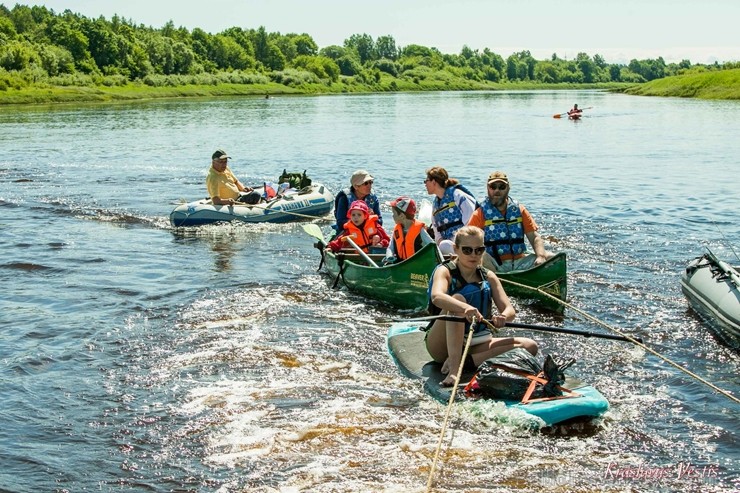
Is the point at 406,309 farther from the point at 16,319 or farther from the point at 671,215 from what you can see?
the point at 671,215

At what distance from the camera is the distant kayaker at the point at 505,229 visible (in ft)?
35.4

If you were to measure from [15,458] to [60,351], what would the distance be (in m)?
2.82

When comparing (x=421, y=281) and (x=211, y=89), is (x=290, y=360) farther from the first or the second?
(x=211, y=89)

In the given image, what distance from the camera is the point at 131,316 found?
1137 cm

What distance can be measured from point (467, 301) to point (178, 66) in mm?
94730

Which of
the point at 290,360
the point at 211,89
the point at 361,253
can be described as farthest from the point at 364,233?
the point at 211,89

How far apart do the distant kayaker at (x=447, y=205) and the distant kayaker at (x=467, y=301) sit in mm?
3473

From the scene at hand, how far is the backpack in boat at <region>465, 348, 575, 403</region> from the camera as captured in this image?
7.29m

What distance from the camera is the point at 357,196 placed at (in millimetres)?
13117

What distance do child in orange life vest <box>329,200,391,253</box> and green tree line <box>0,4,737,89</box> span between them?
6124 cm

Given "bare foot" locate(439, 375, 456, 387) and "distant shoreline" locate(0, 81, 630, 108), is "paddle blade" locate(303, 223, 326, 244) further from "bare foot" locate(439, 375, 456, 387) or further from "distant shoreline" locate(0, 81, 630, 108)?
"distant shoreline" locate(0, 81, 630, 108)

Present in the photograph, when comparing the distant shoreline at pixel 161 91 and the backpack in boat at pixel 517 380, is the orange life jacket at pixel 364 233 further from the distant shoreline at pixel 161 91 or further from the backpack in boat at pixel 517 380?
the distant shoreline at pixel 161 91

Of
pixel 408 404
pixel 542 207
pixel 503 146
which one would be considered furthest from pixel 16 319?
pixel 503 146

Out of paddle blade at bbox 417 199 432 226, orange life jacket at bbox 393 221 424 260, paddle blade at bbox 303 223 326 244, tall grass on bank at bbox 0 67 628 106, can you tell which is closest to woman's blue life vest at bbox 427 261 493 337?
orange life jacket at bbox 393 221 424 260
